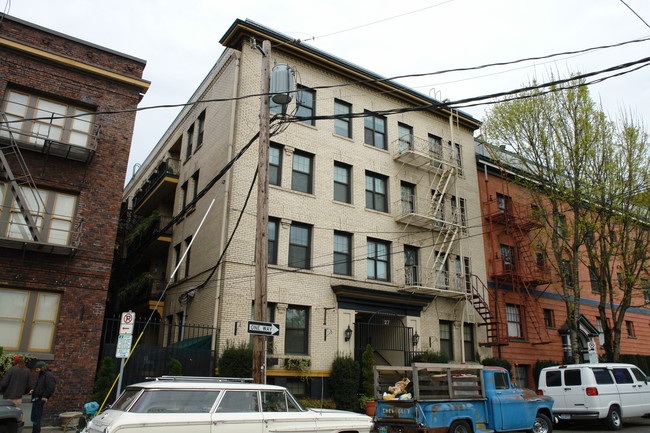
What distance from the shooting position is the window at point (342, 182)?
73.3 ft

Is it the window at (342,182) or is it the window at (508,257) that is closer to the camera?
the window at (342,182)

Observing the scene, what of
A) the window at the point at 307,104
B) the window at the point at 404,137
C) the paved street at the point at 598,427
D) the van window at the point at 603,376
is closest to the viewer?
the paved street at the point at 598,427

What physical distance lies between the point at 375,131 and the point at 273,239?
8309mm

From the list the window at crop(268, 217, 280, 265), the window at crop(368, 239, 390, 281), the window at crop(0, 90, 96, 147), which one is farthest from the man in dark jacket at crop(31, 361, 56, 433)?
the window at crop(368, 239, 390, 281)

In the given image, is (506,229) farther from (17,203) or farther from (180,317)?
(17,203)

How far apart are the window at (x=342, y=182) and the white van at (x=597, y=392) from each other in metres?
10.4

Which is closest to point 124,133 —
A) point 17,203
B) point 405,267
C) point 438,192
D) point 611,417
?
point 17,203

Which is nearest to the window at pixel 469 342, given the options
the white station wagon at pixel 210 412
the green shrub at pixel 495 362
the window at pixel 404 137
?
the green shrub at pixel 495 362

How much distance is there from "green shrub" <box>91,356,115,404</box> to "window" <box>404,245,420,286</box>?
1283 cm

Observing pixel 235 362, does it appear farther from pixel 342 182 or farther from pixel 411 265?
pixel 411 265

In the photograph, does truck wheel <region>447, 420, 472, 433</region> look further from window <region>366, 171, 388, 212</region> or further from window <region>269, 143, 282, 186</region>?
window <region>366, 171, 388, 212</region>

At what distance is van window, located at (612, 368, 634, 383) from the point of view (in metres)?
17.0

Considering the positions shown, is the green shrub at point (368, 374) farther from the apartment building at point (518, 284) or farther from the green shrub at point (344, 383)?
the apartment building at point (518, 284)

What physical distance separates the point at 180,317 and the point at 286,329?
Answer: 550cm
